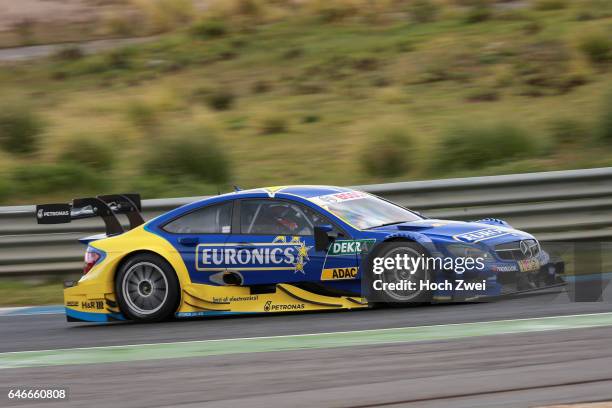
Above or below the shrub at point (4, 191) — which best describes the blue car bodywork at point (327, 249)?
below

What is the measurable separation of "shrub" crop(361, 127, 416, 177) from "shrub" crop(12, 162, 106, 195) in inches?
159

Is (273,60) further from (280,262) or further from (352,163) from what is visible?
(280,262)

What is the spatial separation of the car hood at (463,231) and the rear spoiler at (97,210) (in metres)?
2.66

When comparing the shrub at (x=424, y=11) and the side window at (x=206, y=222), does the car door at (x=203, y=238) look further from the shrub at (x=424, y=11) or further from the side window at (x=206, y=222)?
the shrub at (x=424, y=11)

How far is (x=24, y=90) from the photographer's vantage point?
25.2 meters

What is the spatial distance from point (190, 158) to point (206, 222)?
21.8 ft

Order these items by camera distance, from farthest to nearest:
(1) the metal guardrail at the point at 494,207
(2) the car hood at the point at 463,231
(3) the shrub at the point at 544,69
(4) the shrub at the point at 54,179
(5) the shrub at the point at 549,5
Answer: (5) the shrub at the point at 549,5
(3) the shrub at the point at 544,69
(4) the shrub at the point at 54,179
(1) the metal guardrail at the point at 494,207
(2) the car hood at the point at 463,231

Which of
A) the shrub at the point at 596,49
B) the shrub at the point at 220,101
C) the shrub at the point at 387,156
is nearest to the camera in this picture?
the shrub at the point at 387,156

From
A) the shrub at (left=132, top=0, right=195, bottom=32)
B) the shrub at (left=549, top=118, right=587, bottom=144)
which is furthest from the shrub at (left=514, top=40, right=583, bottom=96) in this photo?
the shrub at (left=132, top=0, right=195, bottom=32)

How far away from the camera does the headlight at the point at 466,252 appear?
880 cm

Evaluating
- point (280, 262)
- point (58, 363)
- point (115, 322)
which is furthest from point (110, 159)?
point (58, 363)

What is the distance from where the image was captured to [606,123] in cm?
1588

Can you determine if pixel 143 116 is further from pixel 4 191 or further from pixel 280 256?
pixel 280 256

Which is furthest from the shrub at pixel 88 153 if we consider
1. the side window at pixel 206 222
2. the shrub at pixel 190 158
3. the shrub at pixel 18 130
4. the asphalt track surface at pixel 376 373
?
the asphalt track surface at pixel 376 373
